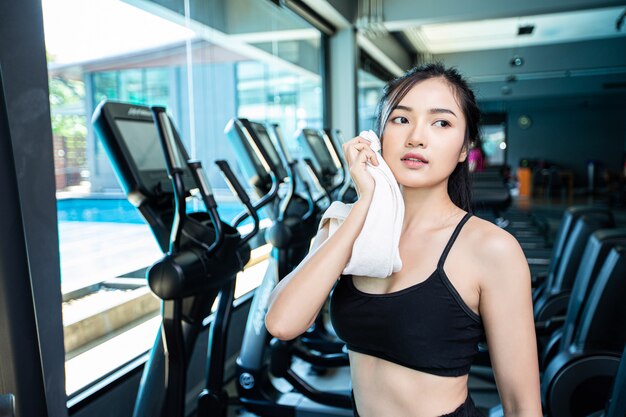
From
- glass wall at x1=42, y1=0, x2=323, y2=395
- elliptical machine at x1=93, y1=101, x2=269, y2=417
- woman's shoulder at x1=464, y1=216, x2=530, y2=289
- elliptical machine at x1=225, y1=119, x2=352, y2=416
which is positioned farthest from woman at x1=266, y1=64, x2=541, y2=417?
glass wall at x1=42, y1=0, x2=323, y2=395

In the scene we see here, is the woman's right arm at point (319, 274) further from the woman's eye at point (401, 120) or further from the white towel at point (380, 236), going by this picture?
the woman's eye at point (401, 120)

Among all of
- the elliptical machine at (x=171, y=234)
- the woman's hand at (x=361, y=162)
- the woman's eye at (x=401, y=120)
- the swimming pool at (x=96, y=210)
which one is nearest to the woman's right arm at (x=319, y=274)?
the woman's hand at (x=361, y=162)

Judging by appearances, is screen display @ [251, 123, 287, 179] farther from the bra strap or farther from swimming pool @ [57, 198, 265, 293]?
the bra strap

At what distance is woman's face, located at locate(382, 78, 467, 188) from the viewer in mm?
1123

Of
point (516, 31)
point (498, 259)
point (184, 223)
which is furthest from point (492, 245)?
point (516, 31)

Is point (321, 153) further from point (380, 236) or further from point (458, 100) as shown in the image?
point (380, 236)

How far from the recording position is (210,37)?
3.79m

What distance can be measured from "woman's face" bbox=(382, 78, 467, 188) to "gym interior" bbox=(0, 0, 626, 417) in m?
0.21

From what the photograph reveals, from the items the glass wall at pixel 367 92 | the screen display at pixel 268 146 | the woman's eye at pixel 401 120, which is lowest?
the screen display at pixel 268 146

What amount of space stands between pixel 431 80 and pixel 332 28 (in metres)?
4.91

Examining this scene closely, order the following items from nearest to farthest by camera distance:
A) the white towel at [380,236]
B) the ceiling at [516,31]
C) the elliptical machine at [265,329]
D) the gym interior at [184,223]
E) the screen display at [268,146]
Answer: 1. the white towel at [380,236]
2. the gym interior at [184,223]
3. the elliptical machine at [265,329]
4. the screen display at [268,146]
5. the ceiling at [516,31]

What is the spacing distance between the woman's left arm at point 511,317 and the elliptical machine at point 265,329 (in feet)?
5.02

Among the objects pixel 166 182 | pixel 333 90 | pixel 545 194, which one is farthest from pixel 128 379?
A: pixel 545 194

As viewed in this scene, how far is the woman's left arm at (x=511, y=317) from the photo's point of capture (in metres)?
1.07
